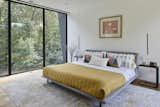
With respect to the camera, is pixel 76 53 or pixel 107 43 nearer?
pixel 107 43

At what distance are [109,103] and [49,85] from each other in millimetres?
1846

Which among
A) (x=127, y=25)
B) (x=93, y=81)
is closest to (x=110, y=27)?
(x=127, y=25)

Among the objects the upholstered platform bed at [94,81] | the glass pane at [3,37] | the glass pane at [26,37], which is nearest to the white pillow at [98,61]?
the upholstered platform bed at [94,81]

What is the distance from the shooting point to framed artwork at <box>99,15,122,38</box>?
4.51 m

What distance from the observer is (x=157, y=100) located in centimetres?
286

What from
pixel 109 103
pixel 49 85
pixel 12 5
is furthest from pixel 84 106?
pixel 12 5

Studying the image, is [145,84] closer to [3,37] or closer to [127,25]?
[127,25]

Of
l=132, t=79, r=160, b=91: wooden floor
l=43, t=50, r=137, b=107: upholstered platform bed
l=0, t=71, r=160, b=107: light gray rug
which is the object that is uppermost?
l=43, t=50, r=137, b=107: upholstered platform bed

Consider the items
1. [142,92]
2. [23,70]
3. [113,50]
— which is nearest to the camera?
[142,92]

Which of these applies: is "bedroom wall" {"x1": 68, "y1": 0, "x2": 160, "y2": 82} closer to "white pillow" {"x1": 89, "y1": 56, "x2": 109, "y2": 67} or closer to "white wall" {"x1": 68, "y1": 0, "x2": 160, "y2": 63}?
"white wall" {"x1": 68, "y1": 0, "x2": 160, "y2": 63}

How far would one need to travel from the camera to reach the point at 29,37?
5.12m

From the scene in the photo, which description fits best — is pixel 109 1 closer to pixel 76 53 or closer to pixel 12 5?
pixel 76 53

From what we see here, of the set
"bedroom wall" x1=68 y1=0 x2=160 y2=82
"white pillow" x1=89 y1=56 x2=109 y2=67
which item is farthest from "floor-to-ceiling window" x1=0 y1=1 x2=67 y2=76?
"white pillow" x1=89 y1=56 x2=109 y2=67

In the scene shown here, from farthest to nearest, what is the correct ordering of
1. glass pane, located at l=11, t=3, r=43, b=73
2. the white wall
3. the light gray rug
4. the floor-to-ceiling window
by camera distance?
1. glass pane, located at l=11, t=3, r=43, b=73
2. the floor-to-ceiling window
3. the white wall
4. the light gray rug
